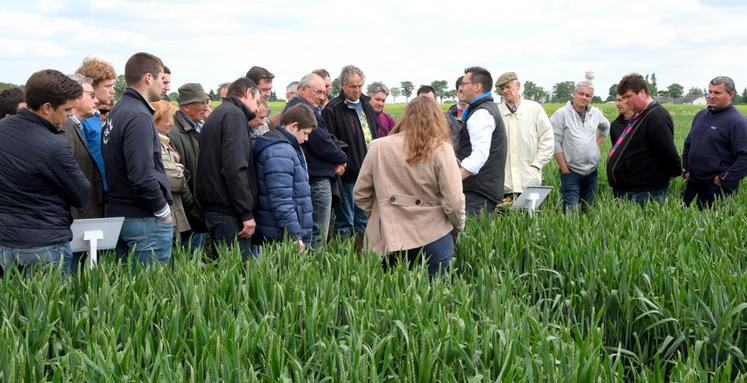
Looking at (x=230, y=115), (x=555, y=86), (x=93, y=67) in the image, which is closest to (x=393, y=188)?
(x=230, y=115)

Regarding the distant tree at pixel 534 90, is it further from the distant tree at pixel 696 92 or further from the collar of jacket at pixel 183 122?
the collar of jacket at pixel 183 122

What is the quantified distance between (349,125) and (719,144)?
126 inches

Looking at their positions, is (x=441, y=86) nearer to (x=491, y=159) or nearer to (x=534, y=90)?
(x=534, y=90)

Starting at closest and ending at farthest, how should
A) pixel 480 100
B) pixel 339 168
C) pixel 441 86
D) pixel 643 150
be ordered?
pixel 480 100
pixel 339 168
pixel 643 150
pixel 441 86

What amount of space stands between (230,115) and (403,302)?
2.15 meters

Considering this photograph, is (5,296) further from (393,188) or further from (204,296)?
(393,188)

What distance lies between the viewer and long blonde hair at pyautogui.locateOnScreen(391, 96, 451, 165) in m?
3.90

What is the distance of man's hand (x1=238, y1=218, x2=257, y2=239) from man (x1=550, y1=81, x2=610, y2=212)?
3.46 metres

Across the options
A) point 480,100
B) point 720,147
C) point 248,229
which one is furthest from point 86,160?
point 720,147

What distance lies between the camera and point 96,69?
4707 millimetres

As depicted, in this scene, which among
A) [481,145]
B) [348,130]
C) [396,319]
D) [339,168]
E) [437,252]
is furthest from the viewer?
[348,130]

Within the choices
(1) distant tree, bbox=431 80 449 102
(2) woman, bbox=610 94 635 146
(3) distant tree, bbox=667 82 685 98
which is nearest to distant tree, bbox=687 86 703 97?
(3) distant tree, bbox=667 82 685 98

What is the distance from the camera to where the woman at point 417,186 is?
12.9 feet

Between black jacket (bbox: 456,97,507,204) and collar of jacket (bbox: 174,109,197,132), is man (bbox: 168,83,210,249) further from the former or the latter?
black jacket (bbox: 456,97,507,204)
